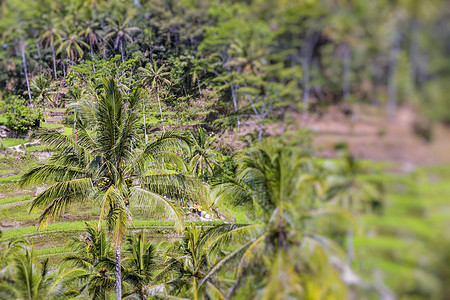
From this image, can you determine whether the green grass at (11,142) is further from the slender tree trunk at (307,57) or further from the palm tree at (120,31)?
the slender tree trunk at (307,57)

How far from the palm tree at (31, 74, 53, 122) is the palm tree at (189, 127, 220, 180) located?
10.5 feet

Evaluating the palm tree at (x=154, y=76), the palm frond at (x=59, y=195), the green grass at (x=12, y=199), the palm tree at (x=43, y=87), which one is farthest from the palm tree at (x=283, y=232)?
the green grass at (x=12, y=199)

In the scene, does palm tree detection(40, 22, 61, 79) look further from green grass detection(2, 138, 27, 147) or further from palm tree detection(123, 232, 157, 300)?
palm tree detection(123, 232, 157, 300)

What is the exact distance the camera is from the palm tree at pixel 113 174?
357cm

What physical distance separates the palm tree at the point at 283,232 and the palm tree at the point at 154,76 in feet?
7.57

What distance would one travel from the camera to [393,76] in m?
1.70

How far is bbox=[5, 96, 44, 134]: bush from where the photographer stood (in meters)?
5.85

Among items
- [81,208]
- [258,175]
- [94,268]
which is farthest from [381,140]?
[81,208]

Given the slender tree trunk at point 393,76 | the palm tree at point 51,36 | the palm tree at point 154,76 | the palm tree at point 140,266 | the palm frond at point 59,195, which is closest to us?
the slender tree trunk at point 393,76

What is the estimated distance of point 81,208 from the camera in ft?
20.9

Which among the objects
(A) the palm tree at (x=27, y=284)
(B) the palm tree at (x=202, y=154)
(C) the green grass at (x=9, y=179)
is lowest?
(A) the palm tree at (x=27, y=284)

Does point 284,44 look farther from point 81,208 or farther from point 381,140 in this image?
point 81,208

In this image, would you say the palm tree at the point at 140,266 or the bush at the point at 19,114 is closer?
the palm tree at the point at 140,266

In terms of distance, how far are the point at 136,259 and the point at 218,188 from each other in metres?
2.17
